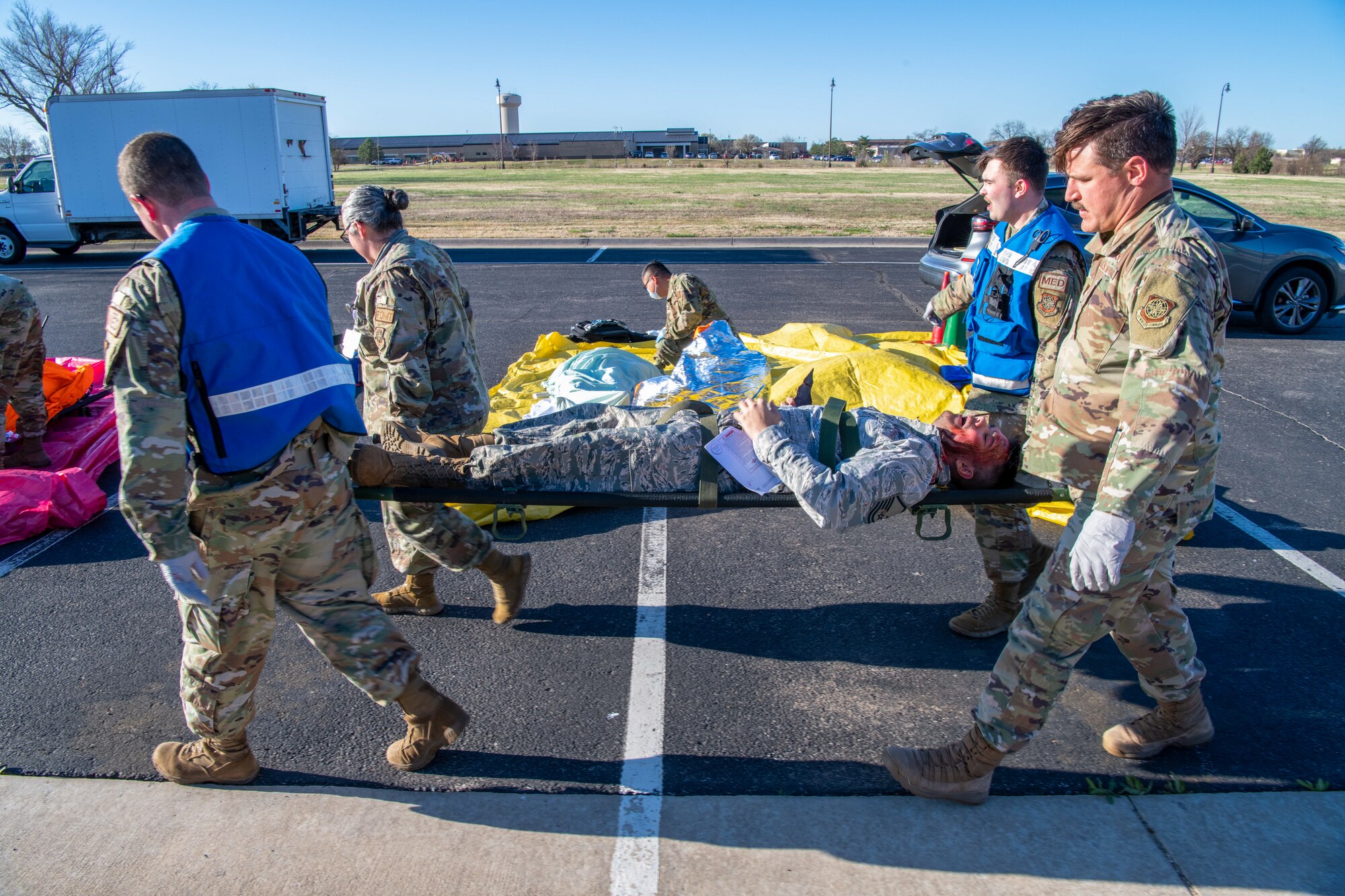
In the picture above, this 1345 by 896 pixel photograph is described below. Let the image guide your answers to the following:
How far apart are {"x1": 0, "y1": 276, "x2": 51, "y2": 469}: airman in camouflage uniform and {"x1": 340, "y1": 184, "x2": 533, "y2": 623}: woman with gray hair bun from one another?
3.05m

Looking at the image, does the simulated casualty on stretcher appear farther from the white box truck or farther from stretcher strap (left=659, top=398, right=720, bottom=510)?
the white box truck

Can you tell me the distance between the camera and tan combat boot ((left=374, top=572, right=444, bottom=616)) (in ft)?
12.9

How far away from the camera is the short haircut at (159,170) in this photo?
8.00 feet

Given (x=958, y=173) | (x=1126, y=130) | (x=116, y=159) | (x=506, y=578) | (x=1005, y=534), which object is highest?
(x=116, y=159)

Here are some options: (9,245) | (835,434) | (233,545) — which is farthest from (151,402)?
(9,245)

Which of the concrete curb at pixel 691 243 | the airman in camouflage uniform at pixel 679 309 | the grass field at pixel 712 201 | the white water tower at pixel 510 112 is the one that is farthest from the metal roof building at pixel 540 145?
the airman in camouflage uniform at pixel 679 309

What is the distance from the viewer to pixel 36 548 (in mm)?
4648

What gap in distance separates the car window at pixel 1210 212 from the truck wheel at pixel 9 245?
2025 centimetres

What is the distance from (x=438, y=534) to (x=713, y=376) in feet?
9.92

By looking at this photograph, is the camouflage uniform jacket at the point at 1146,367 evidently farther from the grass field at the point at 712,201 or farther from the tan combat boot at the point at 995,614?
the grass field at the point at 712,201

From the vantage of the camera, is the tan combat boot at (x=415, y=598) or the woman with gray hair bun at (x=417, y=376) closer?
the woman with gray hair bun at (x=417, y=376)

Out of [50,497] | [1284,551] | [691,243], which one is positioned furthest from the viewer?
[691,243]

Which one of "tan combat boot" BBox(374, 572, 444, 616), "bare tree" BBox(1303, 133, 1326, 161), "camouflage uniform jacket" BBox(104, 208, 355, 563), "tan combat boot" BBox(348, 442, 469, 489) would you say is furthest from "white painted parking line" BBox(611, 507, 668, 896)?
"bare tree" BBox(1303, 133, 1326, 161)

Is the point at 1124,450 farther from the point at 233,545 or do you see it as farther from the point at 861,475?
the point at 233,545
